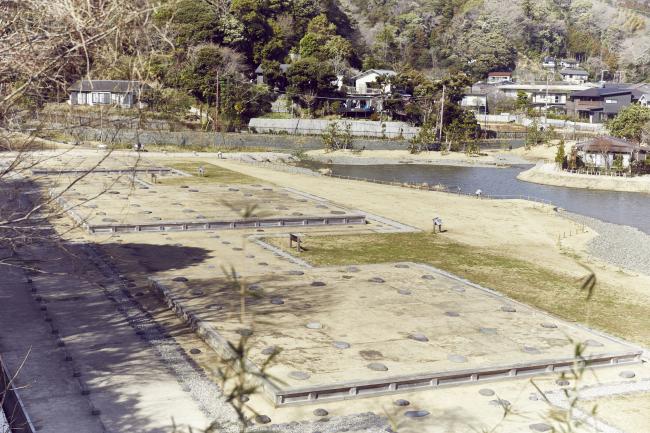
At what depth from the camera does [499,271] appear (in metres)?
25.8

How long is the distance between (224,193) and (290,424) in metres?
26.2

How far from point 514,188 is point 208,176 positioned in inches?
862

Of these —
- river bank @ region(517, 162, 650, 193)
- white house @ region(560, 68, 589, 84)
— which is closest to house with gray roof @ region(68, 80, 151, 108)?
river bank @ region(517, 162, 650, 193)

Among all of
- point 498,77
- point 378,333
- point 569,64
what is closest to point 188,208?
point 378,333

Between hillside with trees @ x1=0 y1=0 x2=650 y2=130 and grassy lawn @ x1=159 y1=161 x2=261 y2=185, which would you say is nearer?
hillside with trees @ x1=0 y1=0 x2=650 y2=130

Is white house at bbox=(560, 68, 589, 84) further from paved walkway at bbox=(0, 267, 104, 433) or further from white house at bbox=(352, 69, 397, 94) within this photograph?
paved walkway at bbox=(0, 267, 104, 433)

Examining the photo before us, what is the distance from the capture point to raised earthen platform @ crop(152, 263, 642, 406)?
15.1m

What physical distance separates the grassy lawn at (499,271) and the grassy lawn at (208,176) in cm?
1553

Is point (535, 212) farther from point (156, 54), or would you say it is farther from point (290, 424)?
point (156, 54)

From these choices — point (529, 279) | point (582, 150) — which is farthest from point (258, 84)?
point (529, 279)

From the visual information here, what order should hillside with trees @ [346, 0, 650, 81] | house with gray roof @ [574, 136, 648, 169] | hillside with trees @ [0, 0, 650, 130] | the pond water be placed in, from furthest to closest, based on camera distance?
hillside with trees @ [346, 0, 650, 81], house with gray roof @ [574, 136, 648, 169], the pond water, hillside with trees @ [0, 0, 650, 130]

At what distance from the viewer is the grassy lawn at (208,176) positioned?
43.6 metres

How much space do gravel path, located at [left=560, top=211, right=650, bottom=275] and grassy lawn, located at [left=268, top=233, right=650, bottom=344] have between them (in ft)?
16.5

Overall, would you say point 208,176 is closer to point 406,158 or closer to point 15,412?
point 406,158
